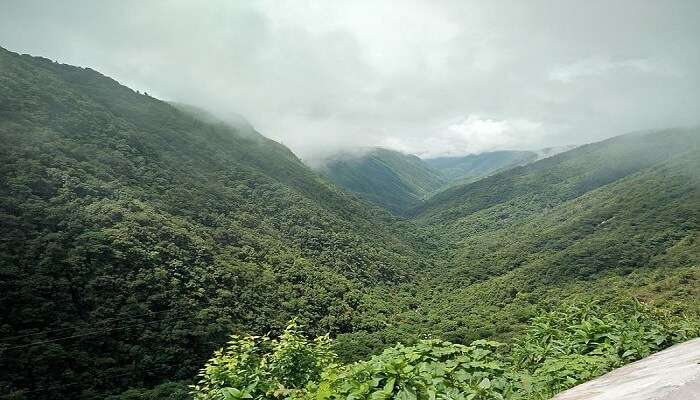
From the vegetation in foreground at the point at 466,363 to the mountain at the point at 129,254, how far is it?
7116 cm

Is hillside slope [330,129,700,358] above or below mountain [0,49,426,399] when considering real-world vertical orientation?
below

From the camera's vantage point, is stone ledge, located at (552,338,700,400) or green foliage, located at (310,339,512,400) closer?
stone ledge, located at (552,338,700,400)

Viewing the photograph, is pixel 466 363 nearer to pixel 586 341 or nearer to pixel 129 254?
pixel 586 341

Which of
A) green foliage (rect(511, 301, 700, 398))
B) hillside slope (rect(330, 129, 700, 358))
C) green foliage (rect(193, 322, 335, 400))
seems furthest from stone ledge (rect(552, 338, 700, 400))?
hillside slope (rect(330, 129, 700, 358))

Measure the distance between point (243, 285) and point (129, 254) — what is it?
3364 cm

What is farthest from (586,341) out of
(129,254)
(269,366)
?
(129,254)

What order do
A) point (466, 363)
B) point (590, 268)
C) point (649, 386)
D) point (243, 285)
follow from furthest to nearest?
1. point (590, 268)
2. point (243, 285)
3. point (466, 363)
4. point (649, 386)

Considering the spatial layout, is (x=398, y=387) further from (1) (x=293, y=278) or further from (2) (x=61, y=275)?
(1) (x=293, y=278)

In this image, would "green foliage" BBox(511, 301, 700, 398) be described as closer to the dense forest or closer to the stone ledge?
the dense forest

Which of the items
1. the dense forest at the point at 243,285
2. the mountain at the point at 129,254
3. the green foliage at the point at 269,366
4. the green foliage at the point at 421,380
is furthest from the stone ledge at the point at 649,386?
the mountain at the point at 129,254

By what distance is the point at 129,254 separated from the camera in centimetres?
9875

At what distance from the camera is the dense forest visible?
6.65m

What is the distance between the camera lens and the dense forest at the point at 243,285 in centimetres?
665

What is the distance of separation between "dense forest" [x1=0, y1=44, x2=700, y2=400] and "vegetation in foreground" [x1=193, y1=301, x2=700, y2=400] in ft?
0.12
